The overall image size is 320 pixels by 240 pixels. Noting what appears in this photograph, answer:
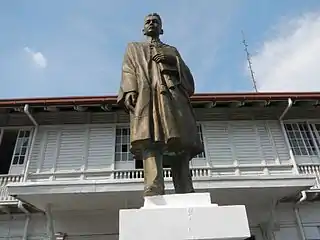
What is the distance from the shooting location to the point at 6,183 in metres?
12.1

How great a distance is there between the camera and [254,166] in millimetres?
12570

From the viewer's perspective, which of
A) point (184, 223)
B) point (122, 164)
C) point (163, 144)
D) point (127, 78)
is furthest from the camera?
point (122, 164)

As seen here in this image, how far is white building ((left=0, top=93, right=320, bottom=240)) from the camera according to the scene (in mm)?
10469

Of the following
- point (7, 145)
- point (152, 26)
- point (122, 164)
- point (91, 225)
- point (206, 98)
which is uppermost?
point (206, 98)

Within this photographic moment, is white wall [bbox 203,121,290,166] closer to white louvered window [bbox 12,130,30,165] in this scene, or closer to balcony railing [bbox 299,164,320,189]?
balcony railing [bbox 299,164,320,189]

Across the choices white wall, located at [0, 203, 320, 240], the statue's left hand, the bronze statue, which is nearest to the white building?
white wall, located at [0, 203, 320, 240]

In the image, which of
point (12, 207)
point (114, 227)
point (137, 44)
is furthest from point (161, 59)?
point (12, 207)

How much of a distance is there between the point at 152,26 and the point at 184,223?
97.8 inches

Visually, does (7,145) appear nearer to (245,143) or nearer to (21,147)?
(21,147)

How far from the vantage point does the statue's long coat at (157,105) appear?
379 centimetres

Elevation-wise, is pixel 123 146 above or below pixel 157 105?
above

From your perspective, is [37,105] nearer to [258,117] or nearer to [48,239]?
[48,239]

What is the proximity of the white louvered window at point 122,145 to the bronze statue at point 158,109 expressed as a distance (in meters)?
8.90

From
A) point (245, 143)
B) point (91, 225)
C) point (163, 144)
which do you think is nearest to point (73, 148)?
point (91, 225)
